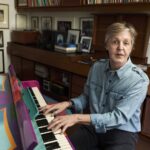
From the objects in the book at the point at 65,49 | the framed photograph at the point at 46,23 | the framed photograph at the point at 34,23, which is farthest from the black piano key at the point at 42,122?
the framed photograph at the point at 34,23

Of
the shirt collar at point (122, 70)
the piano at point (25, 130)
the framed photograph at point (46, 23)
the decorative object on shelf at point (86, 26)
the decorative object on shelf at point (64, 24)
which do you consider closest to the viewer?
the piano at point (25, 130)

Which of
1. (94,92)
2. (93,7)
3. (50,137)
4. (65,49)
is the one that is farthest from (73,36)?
(50,137)

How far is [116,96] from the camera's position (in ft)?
4.00

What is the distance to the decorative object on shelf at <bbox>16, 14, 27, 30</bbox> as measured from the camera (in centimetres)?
386

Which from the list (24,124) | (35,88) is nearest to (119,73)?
(24,124)

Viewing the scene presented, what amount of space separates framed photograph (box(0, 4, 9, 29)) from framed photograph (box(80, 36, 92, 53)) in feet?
5.22

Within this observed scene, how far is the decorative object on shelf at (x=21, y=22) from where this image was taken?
12.7 feet

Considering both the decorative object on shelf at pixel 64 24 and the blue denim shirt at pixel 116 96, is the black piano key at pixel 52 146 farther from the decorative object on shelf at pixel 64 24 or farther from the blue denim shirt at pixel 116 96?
the decorative object on shelf at pixel 64 24

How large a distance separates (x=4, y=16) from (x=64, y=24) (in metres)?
1.15

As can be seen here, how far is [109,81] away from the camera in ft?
4.20

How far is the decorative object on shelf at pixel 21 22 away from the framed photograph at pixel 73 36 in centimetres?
132

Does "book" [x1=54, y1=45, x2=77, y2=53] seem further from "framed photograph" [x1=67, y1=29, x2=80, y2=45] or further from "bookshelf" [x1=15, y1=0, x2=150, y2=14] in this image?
"bookshelf" [x1=15, y1=0, x2=150, y2=14]

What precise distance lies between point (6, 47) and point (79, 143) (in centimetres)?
298

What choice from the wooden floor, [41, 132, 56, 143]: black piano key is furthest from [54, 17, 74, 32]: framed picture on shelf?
[41, 132, 56, 143]: black piano key
